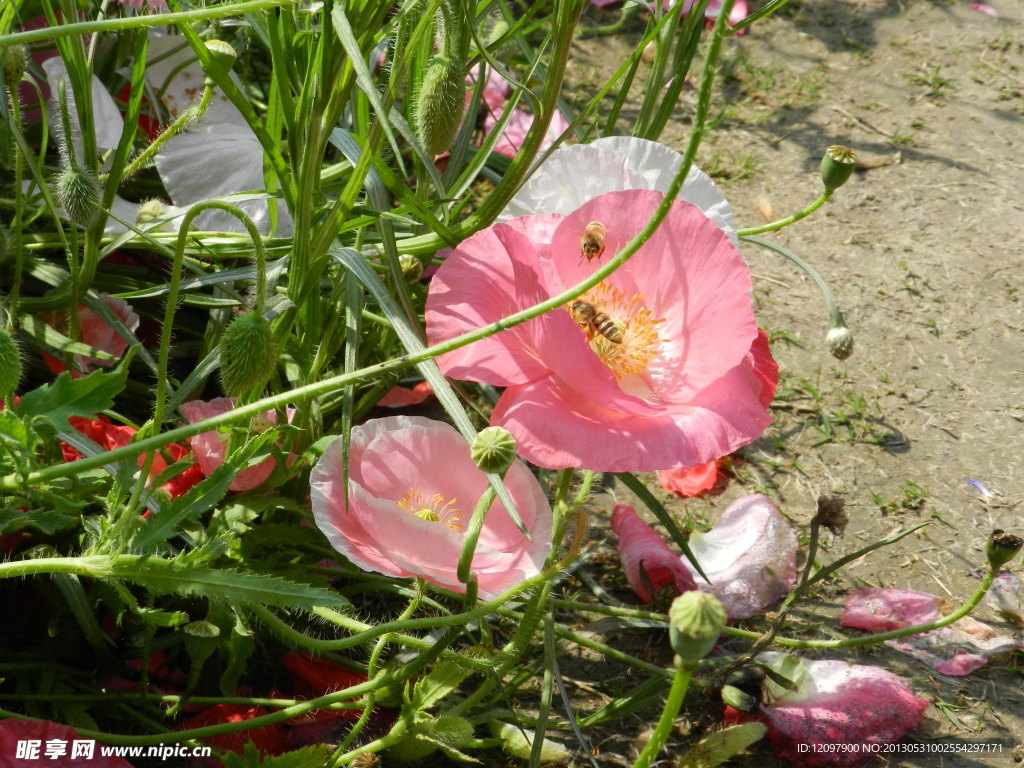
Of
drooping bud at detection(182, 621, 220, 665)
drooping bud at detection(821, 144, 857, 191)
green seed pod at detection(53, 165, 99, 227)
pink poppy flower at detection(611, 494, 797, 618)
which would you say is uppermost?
drooping bud at detection(821, 144, 857, 191)

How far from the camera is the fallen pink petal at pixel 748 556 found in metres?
1.39

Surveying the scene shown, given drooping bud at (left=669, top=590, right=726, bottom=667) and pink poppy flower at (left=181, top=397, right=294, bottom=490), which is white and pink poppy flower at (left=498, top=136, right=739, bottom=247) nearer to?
pink poppy flower at (left=181, top=397, right=294, bottom=490)

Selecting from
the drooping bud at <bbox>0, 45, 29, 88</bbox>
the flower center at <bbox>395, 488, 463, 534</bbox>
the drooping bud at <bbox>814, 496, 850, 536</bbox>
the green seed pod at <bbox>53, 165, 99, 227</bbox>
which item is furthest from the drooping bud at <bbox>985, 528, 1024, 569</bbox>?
the drooping bud at <bbox>0, 45, 29, 88</bbox>

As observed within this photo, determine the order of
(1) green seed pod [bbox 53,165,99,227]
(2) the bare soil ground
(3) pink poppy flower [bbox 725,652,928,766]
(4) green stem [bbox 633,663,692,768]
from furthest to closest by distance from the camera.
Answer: (2) the bare soil ground < (3) pink poppy flower [bbox 725,652,928,766] < (1) green seed pod [bbox 53,165,99,227] < (4) green stem [bbox 633,663,692,768]

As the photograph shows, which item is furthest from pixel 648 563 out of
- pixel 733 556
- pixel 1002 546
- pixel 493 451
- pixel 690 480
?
pixel 493 451

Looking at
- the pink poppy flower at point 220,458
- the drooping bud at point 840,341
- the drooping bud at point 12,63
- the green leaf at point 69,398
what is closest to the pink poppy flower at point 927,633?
the drooping bud at point 840,341

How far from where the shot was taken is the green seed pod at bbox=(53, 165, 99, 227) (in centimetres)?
108

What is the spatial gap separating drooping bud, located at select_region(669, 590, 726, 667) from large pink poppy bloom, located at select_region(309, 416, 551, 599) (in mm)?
320

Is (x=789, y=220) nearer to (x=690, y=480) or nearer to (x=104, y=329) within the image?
(x=690, y=480)

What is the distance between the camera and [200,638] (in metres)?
1.02

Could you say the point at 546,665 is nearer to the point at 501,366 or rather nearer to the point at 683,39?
the point at 501,366

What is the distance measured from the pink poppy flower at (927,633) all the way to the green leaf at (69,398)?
1.02 m

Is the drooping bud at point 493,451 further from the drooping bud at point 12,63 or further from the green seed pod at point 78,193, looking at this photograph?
the drooping bud at point 12,63

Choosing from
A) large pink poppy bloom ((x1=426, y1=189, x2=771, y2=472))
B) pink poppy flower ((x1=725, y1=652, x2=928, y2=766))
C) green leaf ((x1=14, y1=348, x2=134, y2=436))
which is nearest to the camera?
green leaf ((x1=14, y1=348, x2=134, y2=436))
